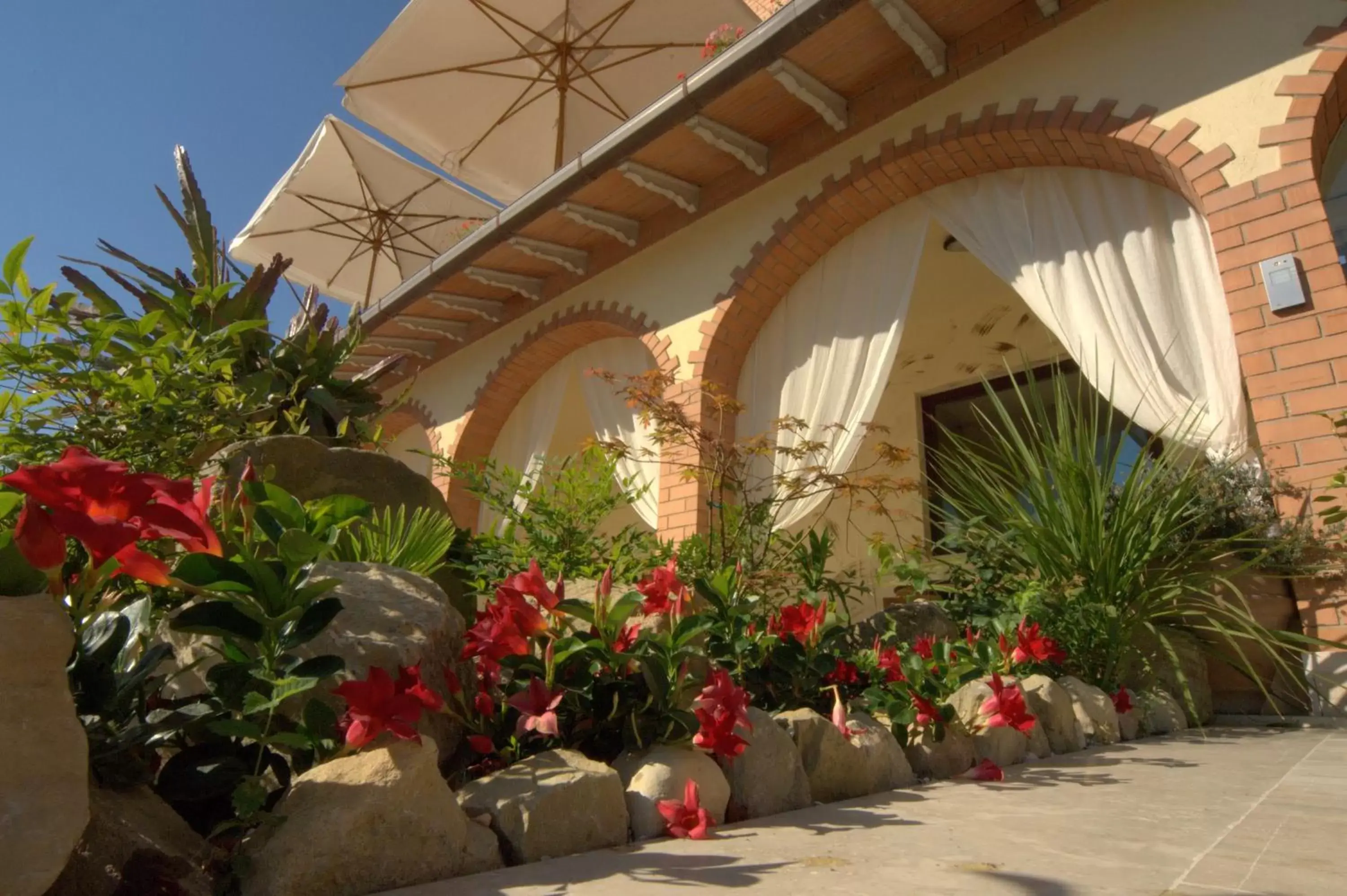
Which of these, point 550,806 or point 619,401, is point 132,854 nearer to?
point 550,806

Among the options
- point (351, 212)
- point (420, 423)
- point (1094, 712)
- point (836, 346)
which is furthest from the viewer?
point (351, 212)

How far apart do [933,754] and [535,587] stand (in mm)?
1081

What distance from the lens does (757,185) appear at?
5516mm

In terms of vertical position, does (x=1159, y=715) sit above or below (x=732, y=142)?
below

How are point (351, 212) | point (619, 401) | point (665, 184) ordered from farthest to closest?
point (351, 212) → point (619, 401) → point (665, 184)

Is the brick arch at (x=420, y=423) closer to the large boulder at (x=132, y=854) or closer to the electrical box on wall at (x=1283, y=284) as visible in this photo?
the electrical box on wall at (x=1283, y=284)

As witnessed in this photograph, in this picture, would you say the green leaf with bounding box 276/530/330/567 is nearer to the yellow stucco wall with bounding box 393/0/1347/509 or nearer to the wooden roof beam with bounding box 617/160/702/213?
the yellow stucco wall with bounding box 393/0/1347/509

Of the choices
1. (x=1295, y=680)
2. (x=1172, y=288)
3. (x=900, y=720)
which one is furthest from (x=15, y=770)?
(x=1172, y=288)

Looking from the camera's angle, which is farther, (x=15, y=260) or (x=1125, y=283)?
(x=1125, y=283)

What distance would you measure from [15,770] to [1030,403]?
6285mm

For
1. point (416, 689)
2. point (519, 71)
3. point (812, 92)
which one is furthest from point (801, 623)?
point (519, 71)

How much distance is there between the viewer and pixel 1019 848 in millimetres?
1086

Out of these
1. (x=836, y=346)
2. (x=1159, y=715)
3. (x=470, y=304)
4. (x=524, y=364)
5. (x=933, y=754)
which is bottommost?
(x=1159, y=715)

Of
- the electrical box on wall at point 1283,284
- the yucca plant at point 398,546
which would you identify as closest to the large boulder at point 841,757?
the yucca plant at point 398,546
